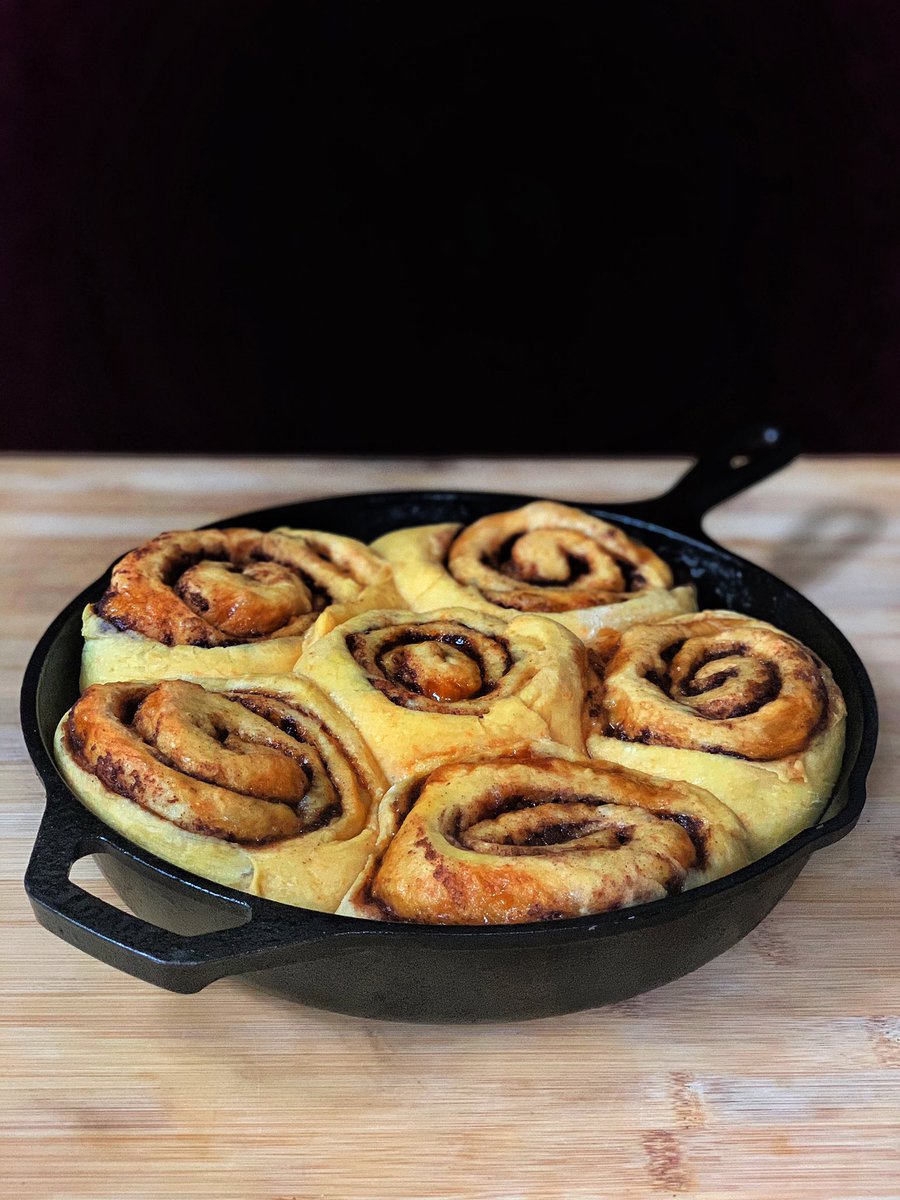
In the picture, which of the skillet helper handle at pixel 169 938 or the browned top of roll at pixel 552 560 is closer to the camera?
the skillet helper handle at pixel 169 938

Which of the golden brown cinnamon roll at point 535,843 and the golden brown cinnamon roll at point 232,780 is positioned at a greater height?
the golden brown cinnamon roll at point 535,843

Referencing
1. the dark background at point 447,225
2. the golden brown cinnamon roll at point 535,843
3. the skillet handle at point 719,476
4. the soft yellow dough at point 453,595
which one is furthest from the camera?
the dark background at point 447,225

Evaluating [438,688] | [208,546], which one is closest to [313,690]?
[438,688]

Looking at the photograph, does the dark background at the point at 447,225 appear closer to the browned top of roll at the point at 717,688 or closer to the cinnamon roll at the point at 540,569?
the cinnamon roll at the point at 540,569

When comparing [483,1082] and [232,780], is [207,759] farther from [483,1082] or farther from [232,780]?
[483,1082]

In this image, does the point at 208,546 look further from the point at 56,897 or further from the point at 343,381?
the point at 343,381

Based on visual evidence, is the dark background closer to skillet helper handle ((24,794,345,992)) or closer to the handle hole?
the handle hole

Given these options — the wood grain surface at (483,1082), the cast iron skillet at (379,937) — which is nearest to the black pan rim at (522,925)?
the cast iron skillet at (379,937)

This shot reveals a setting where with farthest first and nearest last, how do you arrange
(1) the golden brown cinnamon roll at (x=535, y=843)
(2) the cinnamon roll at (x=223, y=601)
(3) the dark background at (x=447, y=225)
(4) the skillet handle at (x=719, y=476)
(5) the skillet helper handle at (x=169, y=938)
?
(3) the dark background at (x=447, y=225), (4) the skillet handle at (x=719, y=476), (2) the cinnamon roll at (x=223, y=601), (1) the golden brown cinnamon roll at (x=535, y=843), (5) the skillet helper handle at (x=169, y=938)
